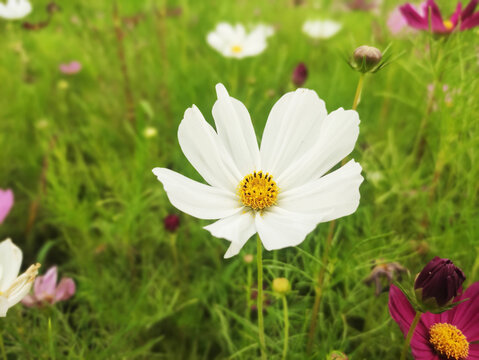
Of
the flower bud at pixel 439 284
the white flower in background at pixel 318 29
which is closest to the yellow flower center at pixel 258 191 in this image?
the flower bud at pixel 439 284

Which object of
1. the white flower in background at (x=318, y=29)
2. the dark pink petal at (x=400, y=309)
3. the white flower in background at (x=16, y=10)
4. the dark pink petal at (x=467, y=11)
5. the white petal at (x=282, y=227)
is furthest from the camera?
the white flower in background at (x=318, y=29)

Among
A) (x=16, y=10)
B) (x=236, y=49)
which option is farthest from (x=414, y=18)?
(x=16, y=10)

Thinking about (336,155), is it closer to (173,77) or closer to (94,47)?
(173,77)

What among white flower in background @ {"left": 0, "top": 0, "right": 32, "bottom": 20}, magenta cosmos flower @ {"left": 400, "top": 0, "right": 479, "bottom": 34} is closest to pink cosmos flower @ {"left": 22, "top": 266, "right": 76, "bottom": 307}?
magenta cosmos flower @ {"left": 400, "top": 0, "right": 479, "bottom": 34}

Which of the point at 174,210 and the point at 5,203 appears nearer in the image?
the point at 5,203

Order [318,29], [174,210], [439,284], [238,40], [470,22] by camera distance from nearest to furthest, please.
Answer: [439,284], [470,22], [174,210], [238,40], [318,29]

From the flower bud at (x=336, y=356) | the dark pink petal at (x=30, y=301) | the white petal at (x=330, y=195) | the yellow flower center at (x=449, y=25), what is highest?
the yellow flower center at (x=449, y=25)

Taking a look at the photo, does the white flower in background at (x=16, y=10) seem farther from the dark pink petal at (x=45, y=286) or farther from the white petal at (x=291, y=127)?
the white petal at (x=291, y=127)

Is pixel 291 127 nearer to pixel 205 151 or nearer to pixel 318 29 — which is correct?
pixel 205 151

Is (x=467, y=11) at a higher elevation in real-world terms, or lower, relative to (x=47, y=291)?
higher
